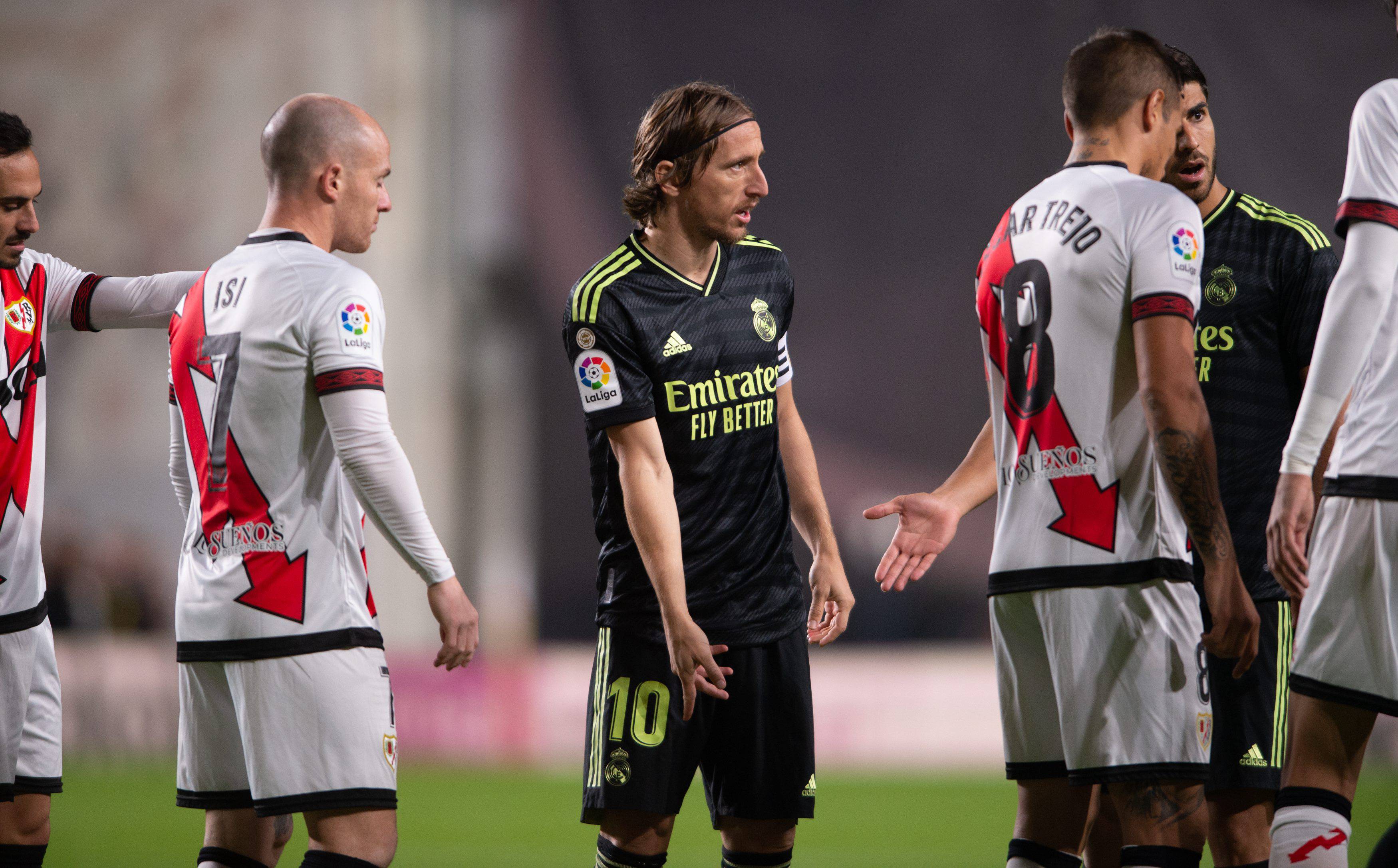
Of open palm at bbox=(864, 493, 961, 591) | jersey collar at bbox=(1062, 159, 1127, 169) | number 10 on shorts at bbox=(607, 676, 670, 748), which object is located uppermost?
jersey collar at bbox=(1062, 159, 1127, 169)

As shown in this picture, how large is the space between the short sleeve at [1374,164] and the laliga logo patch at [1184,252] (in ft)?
1.57

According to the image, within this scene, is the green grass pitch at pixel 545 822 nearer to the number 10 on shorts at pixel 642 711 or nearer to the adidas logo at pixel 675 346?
the number 10 on shorts at pixel 642 711

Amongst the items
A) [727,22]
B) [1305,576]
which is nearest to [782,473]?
[1305,576]

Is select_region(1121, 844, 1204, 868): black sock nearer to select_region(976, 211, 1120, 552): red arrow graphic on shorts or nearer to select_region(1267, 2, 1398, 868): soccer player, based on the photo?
select_region(1267, 2, 1398, 868): soccer player

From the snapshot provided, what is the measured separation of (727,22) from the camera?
12.6 metres

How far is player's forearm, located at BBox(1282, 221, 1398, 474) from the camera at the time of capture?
10.3 feet

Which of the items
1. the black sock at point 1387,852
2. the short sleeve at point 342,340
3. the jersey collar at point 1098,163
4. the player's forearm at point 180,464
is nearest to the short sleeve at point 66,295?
the player's forearm at point 180,464

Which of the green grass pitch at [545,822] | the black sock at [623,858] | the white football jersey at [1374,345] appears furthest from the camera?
the green grass pitch at [545,822]

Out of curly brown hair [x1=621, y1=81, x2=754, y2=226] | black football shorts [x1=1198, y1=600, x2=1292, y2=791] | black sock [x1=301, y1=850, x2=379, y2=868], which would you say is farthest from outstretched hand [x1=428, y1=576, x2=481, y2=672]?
black football shorts [x1=1198, y1=600, x2=1292, y2=791]

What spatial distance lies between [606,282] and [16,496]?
5.78 feet

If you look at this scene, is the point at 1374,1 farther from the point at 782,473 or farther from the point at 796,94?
the point at 782,473

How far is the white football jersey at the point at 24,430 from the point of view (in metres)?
3.66

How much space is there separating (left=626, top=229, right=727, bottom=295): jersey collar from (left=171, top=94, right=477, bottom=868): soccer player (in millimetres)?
817

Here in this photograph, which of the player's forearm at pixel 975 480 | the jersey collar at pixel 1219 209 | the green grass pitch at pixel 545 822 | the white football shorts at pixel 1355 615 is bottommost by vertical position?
the green grass pitch at pixel 545 822
